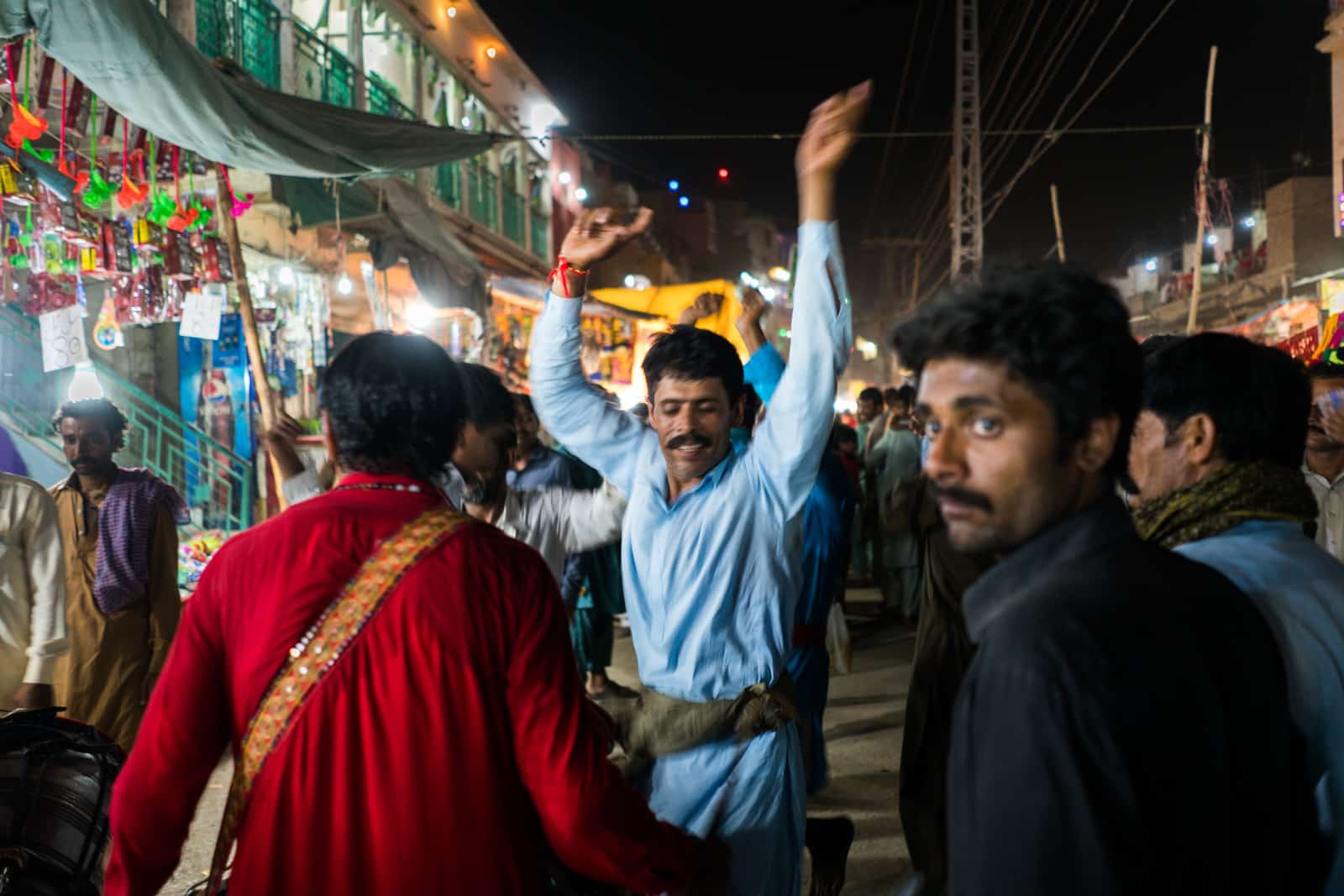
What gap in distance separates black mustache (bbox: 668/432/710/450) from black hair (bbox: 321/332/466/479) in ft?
3.13

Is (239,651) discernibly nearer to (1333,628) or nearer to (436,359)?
(436,359)

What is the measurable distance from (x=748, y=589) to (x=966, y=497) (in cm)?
136

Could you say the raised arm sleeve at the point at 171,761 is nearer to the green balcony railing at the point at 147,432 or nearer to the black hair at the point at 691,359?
the black hair at the point at 691,359

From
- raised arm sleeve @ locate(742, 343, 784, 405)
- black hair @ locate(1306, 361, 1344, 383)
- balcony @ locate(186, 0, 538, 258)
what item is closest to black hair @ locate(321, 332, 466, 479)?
raised arm sleeve @ locate(742, 343, 784, 405)

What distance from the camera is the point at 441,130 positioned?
21.6ft

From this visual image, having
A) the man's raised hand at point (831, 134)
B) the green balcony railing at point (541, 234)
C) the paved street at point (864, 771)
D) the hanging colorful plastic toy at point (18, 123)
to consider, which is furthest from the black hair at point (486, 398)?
the green balcony railing at point (541, 234)

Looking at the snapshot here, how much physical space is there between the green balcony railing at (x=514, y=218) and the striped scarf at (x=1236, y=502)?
18.8 m

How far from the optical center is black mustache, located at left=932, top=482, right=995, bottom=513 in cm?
139

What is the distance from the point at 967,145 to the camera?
2216 centimetres

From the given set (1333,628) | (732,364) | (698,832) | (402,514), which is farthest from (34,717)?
(1333,628)

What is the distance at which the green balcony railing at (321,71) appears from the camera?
1205cm

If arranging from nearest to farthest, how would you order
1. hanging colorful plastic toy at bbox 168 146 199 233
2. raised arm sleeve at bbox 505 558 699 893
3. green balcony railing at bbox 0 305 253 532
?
1. raised arm sleeve at bbox 505 558 699 893
2. hanging colorful plastic toy at bbox 168 146 199 233
3. green balcony railing at bbox 0 305 253 532

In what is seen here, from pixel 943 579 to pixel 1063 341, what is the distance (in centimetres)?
264

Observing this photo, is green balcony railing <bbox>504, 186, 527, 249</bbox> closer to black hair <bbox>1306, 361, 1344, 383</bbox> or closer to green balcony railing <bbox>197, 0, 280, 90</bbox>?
green balcony railing <bbox>197, 0, 280, 90</bbox>
